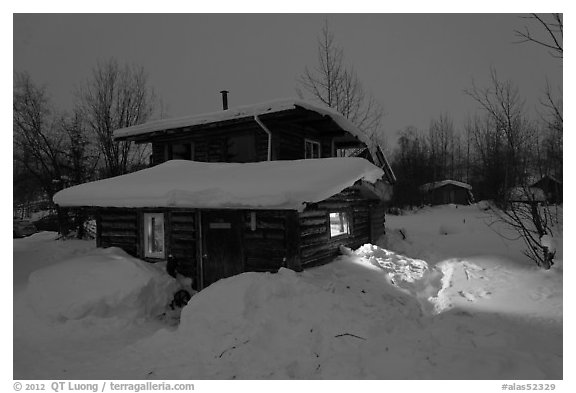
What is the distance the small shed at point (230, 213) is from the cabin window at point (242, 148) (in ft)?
4.77

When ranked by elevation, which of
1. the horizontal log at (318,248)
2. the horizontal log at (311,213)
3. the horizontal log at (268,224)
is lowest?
the horizontal log at (318,248)

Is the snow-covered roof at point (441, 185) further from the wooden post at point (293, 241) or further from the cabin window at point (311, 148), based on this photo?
the wooden post at point (293, 241)

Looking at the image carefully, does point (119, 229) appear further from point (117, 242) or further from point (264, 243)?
point (264, 243)

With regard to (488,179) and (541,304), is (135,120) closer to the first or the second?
(541,304)

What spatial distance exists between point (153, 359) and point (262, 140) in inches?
324

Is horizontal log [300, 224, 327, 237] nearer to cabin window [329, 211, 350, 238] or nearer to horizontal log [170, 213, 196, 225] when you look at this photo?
cabin window [329, 211, 350, 238]

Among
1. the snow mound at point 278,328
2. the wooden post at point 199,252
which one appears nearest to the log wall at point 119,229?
the wooden post at point 199,252

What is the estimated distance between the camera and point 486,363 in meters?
4.25

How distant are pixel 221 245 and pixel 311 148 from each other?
21.7ft

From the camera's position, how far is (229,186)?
8.23 metres

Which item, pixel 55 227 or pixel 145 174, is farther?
pixel 55 227

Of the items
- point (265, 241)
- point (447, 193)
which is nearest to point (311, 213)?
point (265, 241)

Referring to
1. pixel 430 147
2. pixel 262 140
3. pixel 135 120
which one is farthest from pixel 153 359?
pixel 430 147

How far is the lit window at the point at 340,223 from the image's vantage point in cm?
1082
